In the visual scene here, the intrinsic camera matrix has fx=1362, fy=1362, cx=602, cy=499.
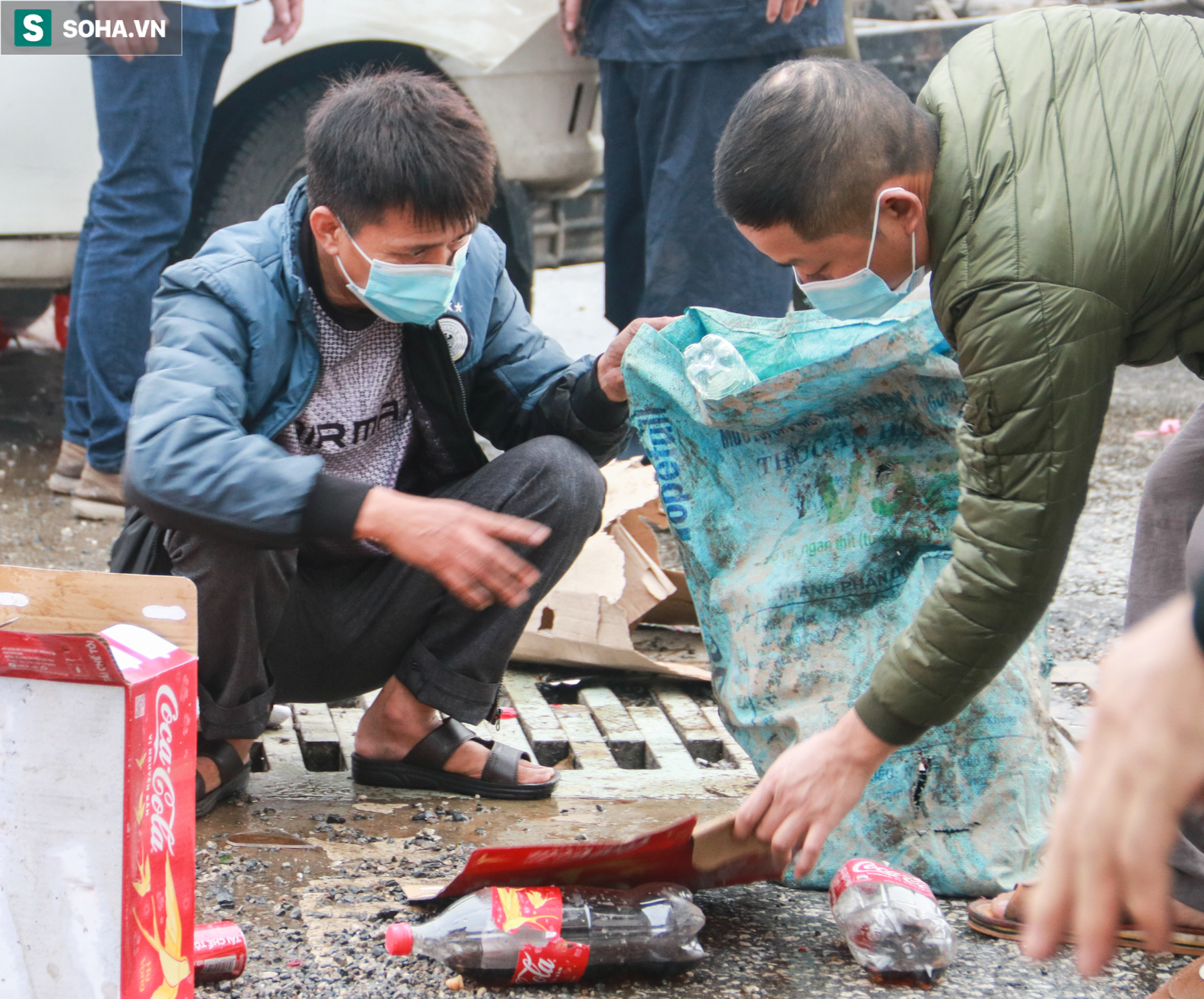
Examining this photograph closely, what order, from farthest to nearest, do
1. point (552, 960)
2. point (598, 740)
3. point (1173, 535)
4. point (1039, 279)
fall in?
point (598, 740) → point (1173, 535) → point (552, 960) → point (1039, 279)

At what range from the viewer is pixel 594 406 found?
93.7 inches

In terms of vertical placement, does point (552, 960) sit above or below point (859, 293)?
below

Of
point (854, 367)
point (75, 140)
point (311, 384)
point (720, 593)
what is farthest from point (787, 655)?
point (75, 140)

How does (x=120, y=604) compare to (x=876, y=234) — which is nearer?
(x=120, y=604)

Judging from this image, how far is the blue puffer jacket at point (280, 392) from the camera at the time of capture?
1950mm

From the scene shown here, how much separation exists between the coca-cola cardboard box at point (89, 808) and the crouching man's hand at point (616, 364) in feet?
3.51

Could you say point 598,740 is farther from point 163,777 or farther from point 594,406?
point 163,777

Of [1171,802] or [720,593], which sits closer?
[1171,802]

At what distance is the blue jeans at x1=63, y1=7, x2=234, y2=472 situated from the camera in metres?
3.54

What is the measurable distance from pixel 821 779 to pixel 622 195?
98.4 inches

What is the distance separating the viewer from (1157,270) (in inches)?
60.3

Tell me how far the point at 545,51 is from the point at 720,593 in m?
2.39

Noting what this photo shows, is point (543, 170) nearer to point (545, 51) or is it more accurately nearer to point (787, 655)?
point (545, 51)

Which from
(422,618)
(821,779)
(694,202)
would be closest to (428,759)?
(422,618)
